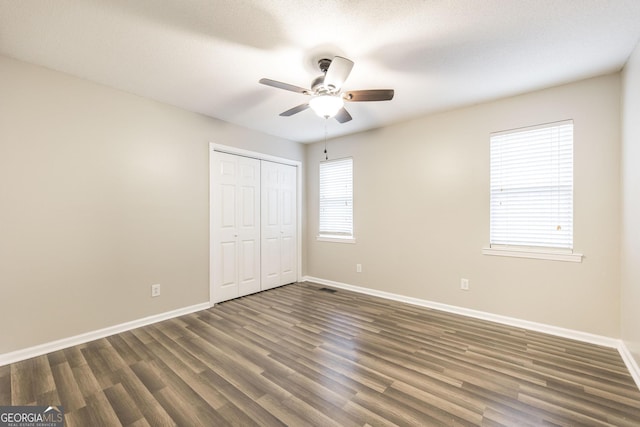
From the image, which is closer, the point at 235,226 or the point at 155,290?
the point at 155,290

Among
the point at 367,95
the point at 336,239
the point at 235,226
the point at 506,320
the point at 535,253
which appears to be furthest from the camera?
the point at 336,239

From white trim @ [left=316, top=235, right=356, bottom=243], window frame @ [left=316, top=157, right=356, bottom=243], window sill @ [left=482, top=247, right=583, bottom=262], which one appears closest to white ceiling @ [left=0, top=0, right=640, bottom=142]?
window sill @ [left=482, top=247, right=583, bottom=262]

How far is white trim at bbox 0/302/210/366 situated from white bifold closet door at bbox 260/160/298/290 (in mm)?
1363

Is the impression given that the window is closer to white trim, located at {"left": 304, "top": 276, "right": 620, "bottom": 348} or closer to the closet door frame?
white trim, located at {"left": 304, "top": 276, "right": 620, "bottom": 348}

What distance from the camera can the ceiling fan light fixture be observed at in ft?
7.24

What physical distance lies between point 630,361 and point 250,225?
4.22m

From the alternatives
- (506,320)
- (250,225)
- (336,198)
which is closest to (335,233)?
(336,198)

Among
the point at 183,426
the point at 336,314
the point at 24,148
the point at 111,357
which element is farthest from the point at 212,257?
the point at 183,426

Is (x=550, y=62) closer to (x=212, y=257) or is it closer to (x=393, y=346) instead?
(x=393, y=346)

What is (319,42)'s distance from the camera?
2.07 meters

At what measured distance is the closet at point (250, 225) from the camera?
3807 millimetres

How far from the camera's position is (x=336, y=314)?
11.0 feet

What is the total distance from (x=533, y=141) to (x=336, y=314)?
2919 mm

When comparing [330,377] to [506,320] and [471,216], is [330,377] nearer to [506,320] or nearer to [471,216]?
[506,320]
